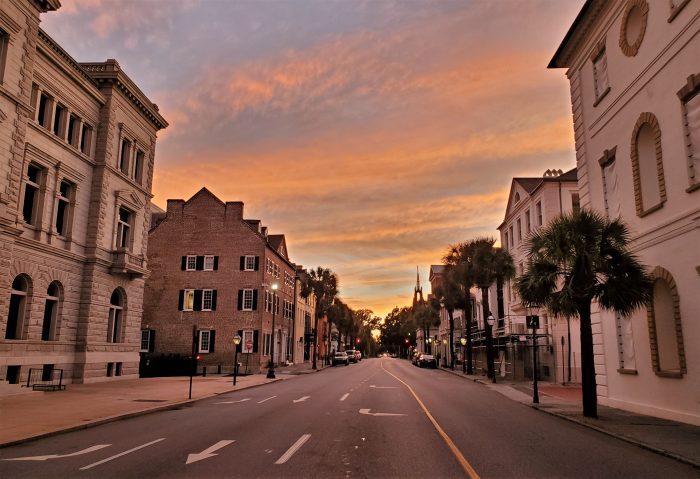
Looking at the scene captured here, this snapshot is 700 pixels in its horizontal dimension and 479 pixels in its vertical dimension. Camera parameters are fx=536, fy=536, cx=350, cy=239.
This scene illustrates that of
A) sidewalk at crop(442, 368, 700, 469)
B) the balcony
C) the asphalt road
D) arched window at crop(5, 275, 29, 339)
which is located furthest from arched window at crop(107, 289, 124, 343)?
sidewalk at crop(442, 368, 700, 469)

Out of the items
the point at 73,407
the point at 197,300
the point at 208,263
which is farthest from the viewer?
the point at 208,263

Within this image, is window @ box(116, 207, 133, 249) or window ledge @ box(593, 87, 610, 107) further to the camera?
window @ box(116, 207, 133, 249)

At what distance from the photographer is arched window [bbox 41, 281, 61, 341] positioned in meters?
27.0

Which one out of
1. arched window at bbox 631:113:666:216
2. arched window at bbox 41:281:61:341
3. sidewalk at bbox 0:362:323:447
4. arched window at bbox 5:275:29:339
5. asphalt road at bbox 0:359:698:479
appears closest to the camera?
asphalt road at bbox 0:359:698:479

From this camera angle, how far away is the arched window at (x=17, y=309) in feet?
79.8

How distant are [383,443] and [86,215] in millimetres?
25020

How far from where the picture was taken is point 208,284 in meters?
51.1

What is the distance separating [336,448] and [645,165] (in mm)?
13384

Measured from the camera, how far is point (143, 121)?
118 ft

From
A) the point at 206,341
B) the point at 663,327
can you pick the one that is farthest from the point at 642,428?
the point at 206,341

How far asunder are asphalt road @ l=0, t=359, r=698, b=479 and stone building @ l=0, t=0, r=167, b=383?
1252 centimetres

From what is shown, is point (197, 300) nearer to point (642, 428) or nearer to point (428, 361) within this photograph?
point (428, 361)

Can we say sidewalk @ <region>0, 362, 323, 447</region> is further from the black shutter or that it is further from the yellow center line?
the black shutter

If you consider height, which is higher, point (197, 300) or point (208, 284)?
point (208, 284)
